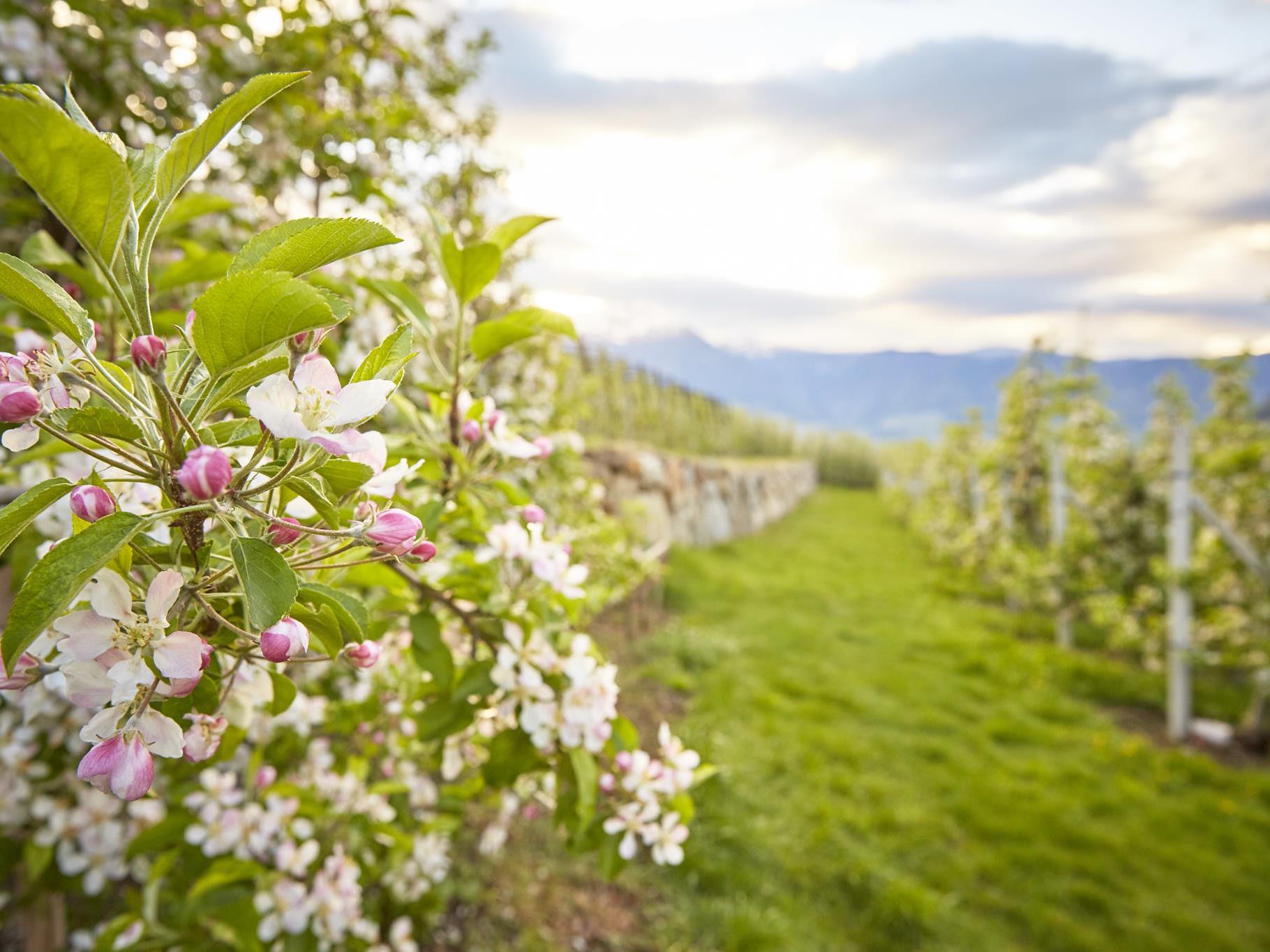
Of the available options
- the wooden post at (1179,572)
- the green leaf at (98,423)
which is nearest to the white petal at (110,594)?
the green leaf at (98,423)

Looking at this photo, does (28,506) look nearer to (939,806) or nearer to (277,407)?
(277,407)

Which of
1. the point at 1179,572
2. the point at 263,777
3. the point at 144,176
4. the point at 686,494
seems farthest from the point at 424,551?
the point at 686,494

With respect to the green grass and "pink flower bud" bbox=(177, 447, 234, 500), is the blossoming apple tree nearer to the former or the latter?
"pink flower bud" bbox=(177, 447, 234, 500)

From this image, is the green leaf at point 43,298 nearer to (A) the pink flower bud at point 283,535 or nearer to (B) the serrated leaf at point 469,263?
(A) the pink flower bud at point 283,535

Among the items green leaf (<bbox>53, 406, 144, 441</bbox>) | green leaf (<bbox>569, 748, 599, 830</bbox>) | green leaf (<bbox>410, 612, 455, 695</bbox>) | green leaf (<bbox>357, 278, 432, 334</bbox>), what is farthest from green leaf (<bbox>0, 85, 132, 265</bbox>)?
green leaf (<bbox>569, 748, 599, 830</bbox>)

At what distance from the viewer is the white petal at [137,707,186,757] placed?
479 millimetres

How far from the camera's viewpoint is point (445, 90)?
300cm

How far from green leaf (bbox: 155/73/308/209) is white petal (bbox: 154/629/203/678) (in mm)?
321

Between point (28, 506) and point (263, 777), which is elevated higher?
point (28, 506)

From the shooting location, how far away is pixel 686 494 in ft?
35.0

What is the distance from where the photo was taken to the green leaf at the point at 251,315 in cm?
42

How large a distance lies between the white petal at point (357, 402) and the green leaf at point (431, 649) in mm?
594

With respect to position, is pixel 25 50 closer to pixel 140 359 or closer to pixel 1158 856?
pixel 140 359

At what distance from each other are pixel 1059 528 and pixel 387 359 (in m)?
8.09
